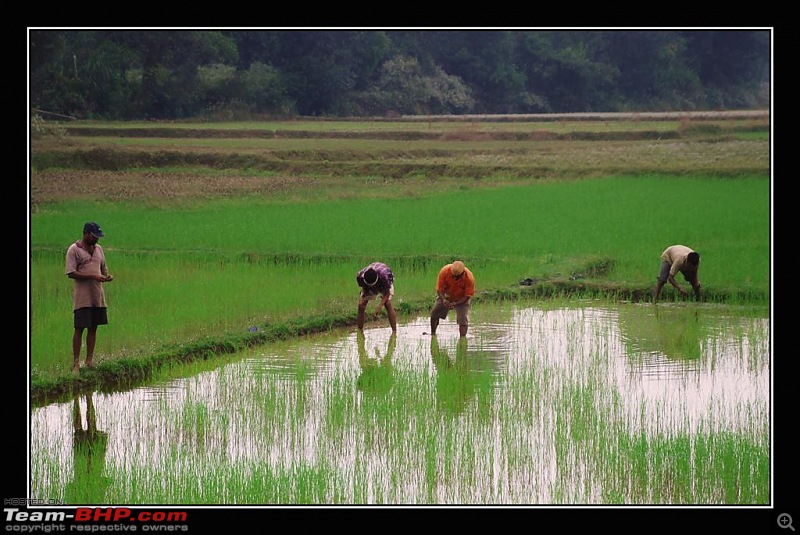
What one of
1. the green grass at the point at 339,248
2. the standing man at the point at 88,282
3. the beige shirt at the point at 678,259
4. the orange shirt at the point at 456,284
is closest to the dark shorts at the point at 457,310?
the orange shirt at the point at 456,284

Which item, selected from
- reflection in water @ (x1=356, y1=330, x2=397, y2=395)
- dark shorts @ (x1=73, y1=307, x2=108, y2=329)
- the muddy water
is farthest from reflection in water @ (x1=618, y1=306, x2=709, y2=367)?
dark shorts @ (x1=73, y1=307, x2=108, y2=329)

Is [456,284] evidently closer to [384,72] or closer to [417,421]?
[417,421]

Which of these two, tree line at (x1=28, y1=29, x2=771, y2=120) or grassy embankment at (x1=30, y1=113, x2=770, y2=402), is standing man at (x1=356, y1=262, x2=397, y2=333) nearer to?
grassy embankment at (x1=30, y1=113, x2=770, y2=402)

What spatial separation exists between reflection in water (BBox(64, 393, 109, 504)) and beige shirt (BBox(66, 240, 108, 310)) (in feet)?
1.80

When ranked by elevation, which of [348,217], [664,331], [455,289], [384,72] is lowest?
[664,331]

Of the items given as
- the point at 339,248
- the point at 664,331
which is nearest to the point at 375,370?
the point at 664,331

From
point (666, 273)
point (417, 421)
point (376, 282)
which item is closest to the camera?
point (417, 421)

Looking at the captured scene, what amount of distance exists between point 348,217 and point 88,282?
7.96 meters

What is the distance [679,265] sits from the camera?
28.0 ft

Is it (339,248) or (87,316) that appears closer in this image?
(87,316)

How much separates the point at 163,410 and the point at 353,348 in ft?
6.40

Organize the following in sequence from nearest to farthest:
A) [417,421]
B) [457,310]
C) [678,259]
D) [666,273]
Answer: [417,421]
[457,310]
[678,259]
[666,273]

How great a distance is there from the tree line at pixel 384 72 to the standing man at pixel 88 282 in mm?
14465

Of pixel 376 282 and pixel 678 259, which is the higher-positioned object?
pixel 678 259
